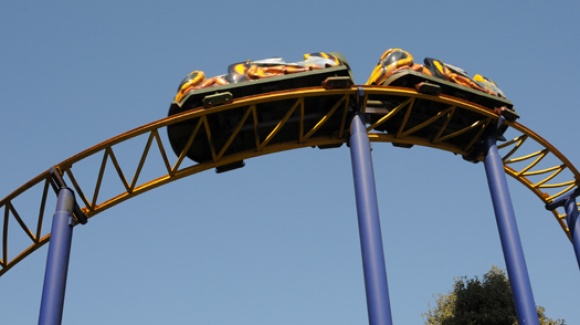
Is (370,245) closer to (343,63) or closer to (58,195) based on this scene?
(343,63)

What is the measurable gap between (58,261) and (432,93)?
6367mm

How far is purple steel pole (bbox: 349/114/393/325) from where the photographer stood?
10.5 meters

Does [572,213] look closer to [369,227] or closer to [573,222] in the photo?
[573,222]

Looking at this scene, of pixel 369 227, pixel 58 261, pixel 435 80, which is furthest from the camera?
pixel 435 80

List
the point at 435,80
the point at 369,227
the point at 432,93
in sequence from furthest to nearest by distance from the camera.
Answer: the point at 435,80 → the point at 432,93 → the point at 369,227

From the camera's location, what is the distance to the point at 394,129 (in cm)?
1385

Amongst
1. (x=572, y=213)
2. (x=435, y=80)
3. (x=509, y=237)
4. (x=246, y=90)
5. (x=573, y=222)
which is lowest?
(x=509, y=237)

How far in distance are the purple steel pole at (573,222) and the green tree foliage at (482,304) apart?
3671 mm

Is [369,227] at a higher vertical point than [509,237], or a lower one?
lower

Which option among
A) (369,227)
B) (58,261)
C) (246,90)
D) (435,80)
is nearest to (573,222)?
(435,80)

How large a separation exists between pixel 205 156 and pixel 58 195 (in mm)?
2503

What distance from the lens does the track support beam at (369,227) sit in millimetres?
10547

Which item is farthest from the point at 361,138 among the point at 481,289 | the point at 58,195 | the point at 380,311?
the point at 481,289

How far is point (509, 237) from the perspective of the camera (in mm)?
13031
